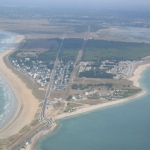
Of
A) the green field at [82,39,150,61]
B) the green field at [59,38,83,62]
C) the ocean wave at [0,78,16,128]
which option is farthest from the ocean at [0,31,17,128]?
the green field at [82,39,150,61]

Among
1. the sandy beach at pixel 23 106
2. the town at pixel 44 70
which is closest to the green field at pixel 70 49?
the town at pixel 44 70

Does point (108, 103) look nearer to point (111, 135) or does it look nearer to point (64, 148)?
point (111, 135)

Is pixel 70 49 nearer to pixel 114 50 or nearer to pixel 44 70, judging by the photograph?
pixel 114 50

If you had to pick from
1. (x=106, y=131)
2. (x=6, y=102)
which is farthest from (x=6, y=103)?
(x=106, y=131)

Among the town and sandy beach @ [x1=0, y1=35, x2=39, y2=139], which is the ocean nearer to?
sandy beach @ [x1=0, y1=35, x2=39, y2=139]

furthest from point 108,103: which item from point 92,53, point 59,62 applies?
point 92,53
